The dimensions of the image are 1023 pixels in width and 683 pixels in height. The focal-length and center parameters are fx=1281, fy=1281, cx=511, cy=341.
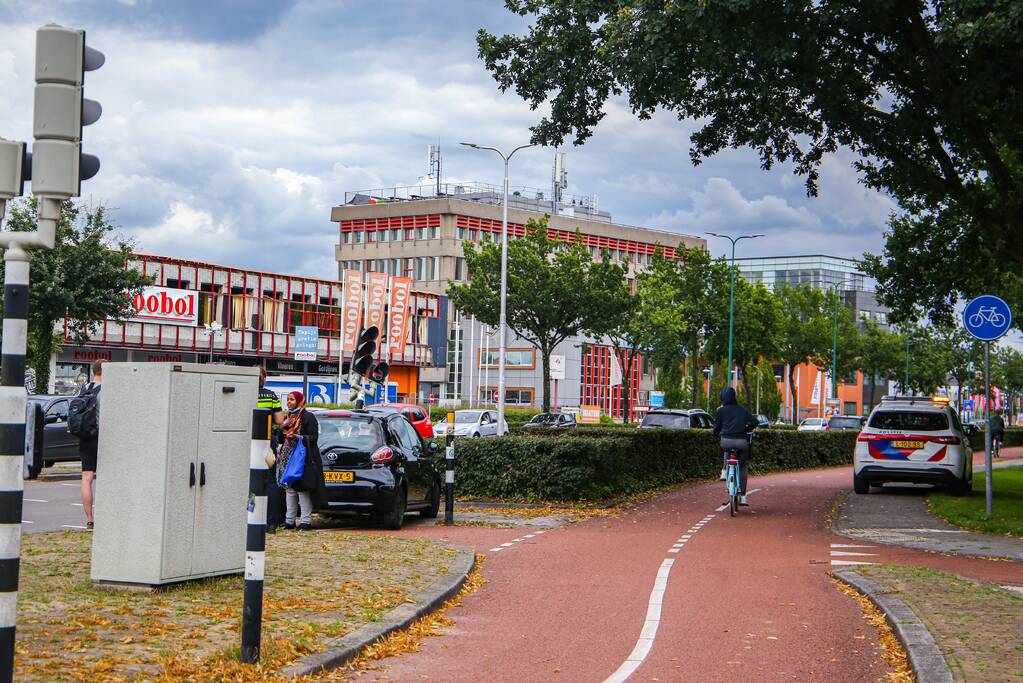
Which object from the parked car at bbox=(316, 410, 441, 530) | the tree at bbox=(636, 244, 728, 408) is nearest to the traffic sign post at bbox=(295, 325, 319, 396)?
the tree at bbox=(636, 244, 728, 408)

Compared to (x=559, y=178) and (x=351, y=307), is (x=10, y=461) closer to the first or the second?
(x=351, y=307)

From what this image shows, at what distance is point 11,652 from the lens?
5.52 m

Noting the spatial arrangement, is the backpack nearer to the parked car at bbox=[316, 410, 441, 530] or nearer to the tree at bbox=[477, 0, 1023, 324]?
the parked car at bbox=[316, 410, 441, 530]

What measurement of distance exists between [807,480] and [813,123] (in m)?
12.6

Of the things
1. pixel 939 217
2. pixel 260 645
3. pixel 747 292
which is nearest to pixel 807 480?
pixel 939 217

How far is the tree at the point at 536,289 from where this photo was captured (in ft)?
177

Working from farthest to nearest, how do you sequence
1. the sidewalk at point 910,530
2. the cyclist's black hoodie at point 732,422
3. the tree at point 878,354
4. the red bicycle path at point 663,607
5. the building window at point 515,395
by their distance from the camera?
the building window at point 515,395 → the tree at point 878,354 → the cyclist's black hoodie at point 732,422 → the sidewalk at point 910,530 → the red bicycle path at point 663,607

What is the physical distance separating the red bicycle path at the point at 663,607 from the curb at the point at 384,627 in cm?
22

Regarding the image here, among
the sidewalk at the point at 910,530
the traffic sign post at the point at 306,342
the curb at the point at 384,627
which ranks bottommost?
the sidewalk at the point at 910,530

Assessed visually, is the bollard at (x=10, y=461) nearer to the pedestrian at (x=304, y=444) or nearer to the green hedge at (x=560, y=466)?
the pedestrian at (x=304, y=444)

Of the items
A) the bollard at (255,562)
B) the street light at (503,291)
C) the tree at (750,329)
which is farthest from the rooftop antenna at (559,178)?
the bollard at (255,562)

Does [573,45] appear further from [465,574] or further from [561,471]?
[465,574]

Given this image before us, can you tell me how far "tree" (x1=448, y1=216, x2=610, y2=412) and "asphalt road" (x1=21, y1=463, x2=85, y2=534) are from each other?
26.7 metres

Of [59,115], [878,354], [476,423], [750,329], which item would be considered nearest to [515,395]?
[878,354]
